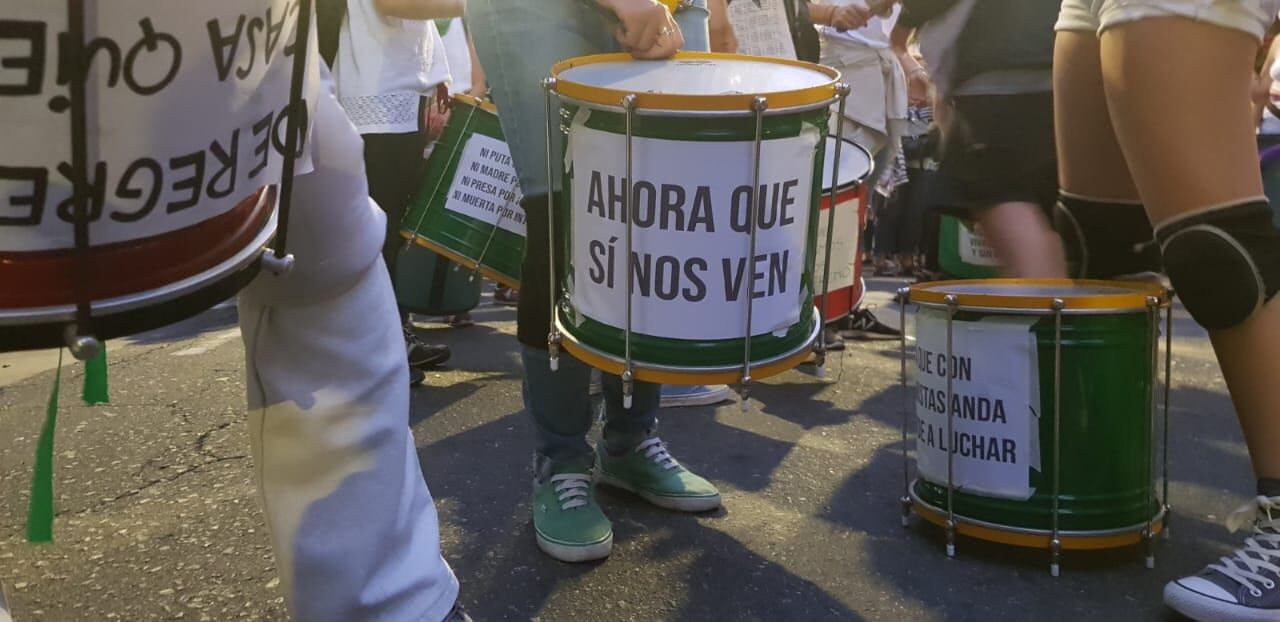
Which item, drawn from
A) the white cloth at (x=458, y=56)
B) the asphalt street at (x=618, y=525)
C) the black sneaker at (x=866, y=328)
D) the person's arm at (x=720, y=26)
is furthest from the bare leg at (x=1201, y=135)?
the white cloth at (x=458, y=56)

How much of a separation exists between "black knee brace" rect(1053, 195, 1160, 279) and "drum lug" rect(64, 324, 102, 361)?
1.92 meters

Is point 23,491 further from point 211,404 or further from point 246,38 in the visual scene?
point 246,38

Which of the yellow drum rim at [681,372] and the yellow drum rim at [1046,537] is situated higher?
the yellow drum rim at [681,372]

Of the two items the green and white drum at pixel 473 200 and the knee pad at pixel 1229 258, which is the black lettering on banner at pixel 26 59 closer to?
the knee pad at pixel 1229 258

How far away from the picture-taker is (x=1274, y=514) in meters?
1.74

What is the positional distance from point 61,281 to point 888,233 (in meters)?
6.15

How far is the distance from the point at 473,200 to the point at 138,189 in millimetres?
2347

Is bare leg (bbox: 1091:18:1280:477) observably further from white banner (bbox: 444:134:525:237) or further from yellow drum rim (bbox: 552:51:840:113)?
white banner (bbox: 444:134:525:237)

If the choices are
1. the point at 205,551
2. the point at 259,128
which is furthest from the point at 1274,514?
the point at 205,551

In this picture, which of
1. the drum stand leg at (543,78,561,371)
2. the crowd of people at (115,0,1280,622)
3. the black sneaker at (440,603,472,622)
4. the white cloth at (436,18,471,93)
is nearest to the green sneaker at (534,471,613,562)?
the crowd of people at (115,0,1280,622)

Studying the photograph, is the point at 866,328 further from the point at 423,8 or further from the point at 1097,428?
the point at 1097,428

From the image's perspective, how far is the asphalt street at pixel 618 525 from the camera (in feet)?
5.80

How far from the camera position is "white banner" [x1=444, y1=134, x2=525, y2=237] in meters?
3.08

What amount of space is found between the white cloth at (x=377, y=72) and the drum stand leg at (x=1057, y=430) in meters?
2.02
